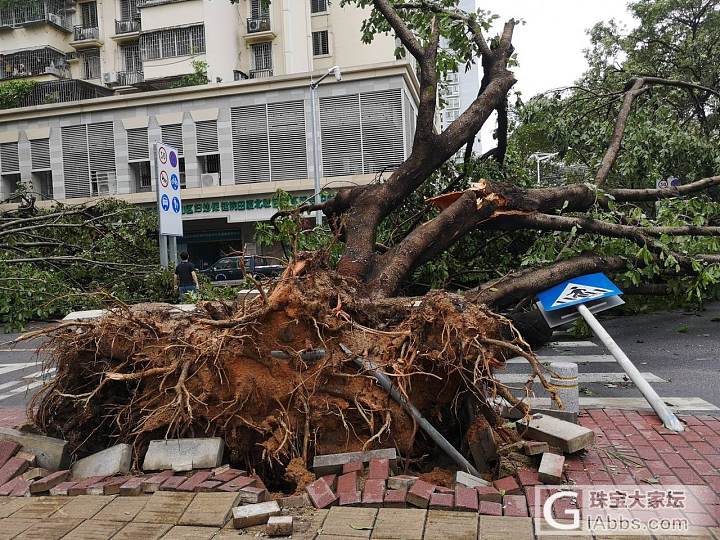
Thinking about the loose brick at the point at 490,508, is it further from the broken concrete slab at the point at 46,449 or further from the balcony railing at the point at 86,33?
the balcony railing at the point at 86,33

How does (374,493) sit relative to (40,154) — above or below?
below

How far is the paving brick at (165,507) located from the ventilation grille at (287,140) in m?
22.3

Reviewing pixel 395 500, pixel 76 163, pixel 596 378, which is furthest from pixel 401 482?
pixel 76 163

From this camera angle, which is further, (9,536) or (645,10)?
(645,10)

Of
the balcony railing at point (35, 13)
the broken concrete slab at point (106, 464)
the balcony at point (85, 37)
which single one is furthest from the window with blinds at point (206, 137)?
the broken concrete slab at point (106, 464)

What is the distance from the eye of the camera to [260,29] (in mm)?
30844

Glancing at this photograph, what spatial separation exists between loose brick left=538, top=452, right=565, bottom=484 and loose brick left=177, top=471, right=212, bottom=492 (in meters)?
2.12

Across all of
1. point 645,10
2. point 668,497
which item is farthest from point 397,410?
point 645,10

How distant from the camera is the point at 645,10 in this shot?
17.4 m

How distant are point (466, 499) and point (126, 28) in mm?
36338

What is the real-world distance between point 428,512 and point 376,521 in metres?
0.31

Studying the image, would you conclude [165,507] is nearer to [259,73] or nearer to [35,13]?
[259,73]

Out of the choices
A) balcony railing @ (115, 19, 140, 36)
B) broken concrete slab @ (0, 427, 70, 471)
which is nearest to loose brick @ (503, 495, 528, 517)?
broken concrete slab @ (0, 427, 70, 471)

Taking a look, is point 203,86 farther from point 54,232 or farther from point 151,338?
point 151,338
